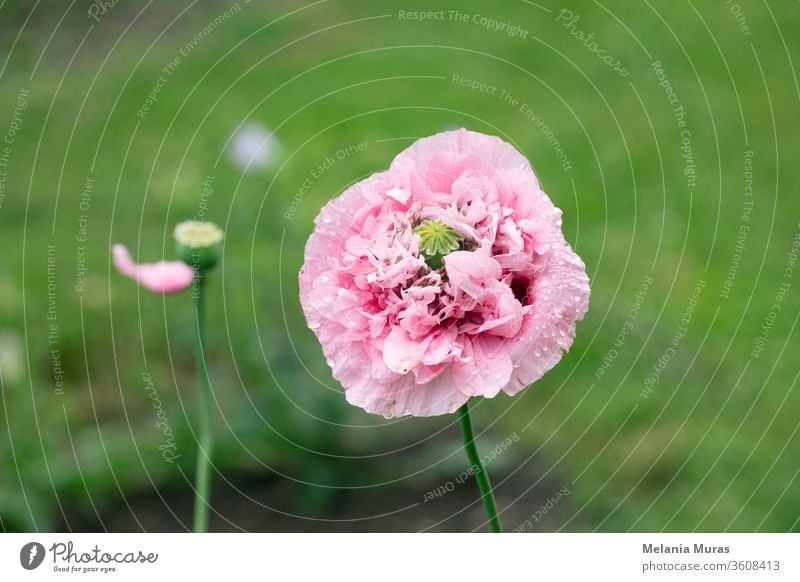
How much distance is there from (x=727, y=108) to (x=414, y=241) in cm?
127


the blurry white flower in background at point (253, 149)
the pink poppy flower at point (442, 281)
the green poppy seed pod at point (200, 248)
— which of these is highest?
the blurry white flower in background at point (253, 149)

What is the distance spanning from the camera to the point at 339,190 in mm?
1589

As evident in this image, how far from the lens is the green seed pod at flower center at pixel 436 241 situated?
1.95 feet

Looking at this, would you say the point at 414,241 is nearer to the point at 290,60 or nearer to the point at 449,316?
the point at 449,316

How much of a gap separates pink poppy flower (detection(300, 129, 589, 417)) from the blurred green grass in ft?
→ 1.88

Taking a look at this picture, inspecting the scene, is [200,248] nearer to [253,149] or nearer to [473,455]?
[473,455]

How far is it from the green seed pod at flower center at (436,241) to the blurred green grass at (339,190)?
0.59 meters

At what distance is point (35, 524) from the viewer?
1.06 meters

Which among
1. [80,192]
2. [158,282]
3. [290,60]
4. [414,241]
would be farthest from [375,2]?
[414,241]
